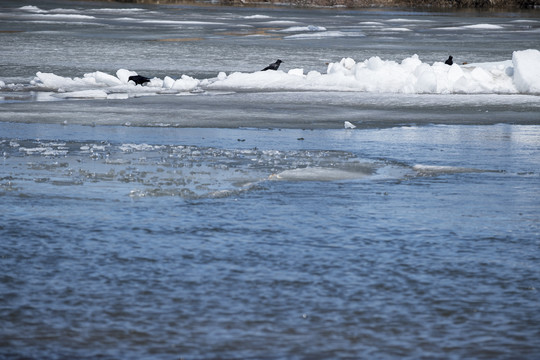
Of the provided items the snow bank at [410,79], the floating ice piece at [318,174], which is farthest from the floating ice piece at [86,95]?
the floating ice piece at [318,174]

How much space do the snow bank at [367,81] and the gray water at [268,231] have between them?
6.08 feet

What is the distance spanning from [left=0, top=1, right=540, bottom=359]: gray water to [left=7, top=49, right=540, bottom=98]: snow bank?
185cm

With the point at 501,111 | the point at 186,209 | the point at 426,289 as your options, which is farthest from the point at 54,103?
the point at 426,289

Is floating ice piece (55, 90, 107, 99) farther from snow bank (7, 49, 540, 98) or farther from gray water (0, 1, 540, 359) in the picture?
gray water (0, 1, 540, 359)

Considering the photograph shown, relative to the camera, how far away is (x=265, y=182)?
7945 mm

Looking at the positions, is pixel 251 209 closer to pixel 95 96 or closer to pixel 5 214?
pixel 5 214

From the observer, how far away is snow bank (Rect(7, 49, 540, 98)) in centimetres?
1526

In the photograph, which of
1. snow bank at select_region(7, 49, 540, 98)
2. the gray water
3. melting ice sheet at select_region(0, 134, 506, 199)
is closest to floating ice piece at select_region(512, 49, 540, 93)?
snow bank at select_region(7, 49, 540, 98)

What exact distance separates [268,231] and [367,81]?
9.85 metres

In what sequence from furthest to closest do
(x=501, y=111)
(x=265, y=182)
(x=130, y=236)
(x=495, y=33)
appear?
(x=495, y=33) → (x=501, y=111) → (x=265, y=182) → (x=130, y=236)

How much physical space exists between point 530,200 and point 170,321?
3.88 metres

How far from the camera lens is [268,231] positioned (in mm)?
6367

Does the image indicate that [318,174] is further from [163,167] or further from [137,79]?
[137,79]

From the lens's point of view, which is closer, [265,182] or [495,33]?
[265,182]
